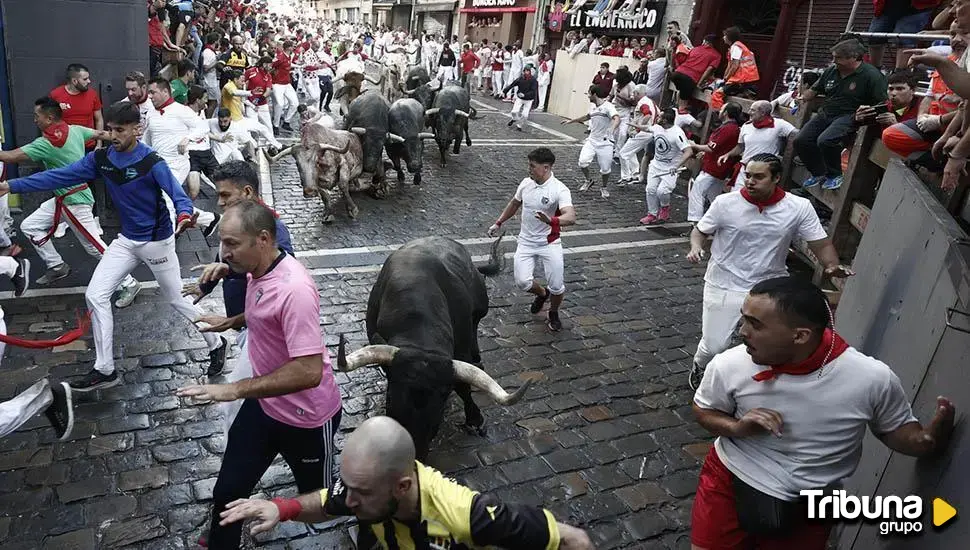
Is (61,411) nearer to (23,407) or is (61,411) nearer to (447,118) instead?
(23,407)

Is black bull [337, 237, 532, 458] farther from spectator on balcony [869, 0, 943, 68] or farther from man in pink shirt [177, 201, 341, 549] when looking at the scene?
spectator on balcony [869, 0, 943, 68]

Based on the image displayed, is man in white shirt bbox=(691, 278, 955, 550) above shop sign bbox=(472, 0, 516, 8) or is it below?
below

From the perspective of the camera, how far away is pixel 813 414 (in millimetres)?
2834

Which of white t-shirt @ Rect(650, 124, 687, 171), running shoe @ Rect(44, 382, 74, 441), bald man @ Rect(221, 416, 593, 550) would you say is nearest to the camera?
bald man @ Rect(221, 416, 593, 550)

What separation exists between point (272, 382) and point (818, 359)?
8.44 feet

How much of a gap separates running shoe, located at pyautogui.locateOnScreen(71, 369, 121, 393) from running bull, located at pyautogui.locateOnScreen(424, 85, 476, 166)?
35.9 feet

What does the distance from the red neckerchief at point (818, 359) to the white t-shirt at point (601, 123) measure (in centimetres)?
1094

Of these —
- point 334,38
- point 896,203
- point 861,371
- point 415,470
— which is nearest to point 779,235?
point 896,203

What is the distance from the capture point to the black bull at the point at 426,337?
3938mm

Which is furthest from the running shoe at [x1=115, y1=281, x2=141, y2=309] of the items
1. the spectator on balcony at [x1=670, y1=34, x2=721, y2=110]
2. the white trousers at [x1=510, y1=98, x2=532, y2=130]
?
the white trousers at [x1=510, y1=98, x2=532, y2=130]

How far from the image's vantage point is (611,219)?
39.5 feet

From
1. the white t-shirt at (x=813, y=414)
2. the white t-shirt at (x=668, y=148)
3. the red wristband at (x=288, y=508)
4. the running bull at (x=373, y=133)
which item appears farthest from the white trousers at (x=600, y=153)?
the red wristband at (x=288, y=508)

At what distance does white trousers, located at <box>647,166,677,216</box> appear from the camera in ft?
38.5

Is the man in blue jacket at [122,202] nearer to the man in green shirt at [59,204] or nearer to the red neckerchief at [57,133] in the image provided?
the man in green shirt at [59,204]
